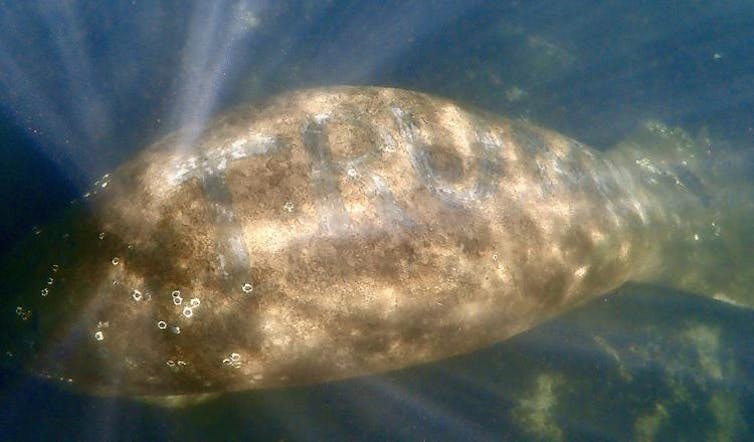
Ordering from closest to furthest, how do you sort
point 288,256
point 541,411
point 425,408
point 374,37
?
point 288,256 < point 425,408 < point 541,411 < point 374,37

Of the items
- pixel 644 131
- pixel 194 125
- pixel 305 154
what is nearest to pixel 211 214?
pixel 305 154

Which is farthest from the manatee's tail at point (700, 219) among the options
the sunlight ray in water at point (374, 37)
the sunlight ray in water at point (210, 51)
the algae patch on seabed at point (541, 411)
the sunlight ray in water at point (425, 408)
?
the sunlight ray in water at point (210, 51)

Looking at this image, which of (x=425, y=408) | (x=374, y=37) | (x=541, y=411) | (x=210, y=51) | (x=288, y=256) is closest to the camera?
(x=288, y=256)

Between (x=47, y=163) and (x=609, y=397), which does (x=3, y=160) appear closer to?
(x=47, y=163)

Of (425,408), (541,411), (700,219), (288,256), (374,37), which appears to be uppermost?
(374,37)

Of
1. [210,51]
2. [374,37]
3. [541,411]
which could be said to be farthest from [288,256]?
[374,37]

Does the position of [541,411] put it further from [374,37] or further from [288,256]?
[374,37]
